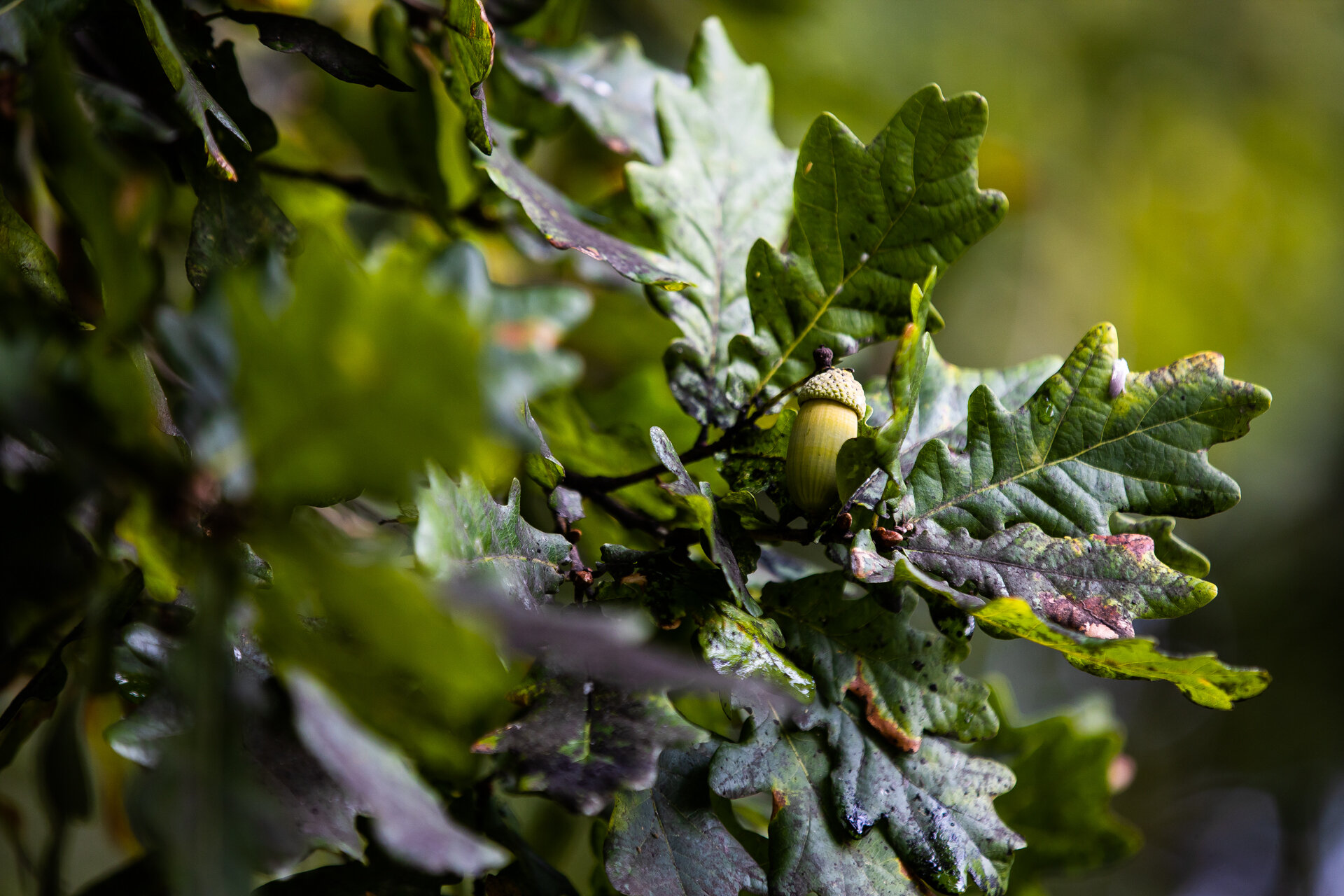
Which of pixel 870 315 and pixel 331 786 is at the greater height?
pixel 870 315

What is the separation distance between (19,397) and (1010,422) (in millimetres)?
479

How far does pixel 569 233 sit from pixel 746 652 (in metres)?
0.30

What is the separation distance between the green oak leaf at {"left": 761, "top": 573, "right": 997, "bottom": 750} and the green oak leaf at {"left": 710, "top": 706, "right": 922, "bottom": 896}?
1.8 inches

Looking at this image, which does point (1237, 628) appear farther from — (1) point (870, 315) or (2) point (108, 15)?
(2) point (108, 15)

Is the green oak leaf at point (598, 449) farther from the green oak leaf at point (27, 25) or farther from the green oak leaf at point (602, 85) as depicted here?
the green oak leaf at point (27, 25)

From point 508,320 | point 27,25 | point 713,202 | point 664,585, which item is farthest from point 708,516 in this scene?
point 27,25

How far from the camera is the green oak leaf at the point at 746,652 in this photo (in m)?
0.45

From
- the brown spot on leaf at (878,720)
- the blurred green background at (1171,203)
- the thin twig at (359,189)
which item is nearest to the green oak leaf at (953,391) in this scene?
the brown spot on leaf at (878,720)

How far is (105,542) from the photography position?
498mm

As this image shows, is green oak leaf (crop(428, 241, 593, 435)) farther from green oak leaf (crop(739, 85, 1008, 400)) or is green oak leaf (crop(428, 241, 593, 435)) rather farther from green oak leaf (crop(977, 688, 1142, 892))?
green oak leaf (crop(977, 688, 1142, 892))

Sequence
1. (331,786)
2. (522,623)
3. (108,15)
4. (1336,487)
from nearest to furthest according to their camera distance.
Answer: (522,623)
(331,786)
(108,15)
(1336,487)

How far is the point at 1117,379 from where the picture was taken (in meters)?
0.54

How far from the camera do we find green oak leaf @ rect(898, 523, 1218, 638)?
49 cm

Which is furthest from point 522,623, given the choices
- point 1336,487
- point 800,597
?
point 1336,487
